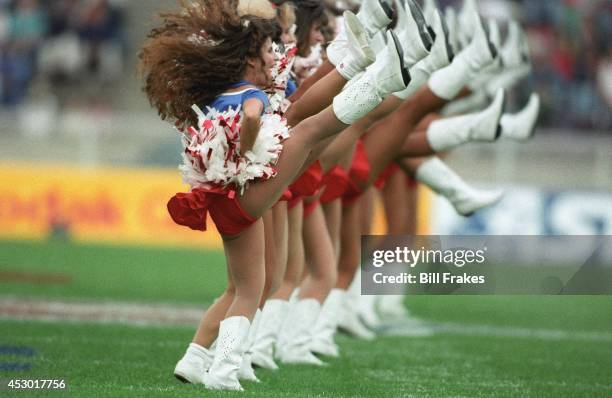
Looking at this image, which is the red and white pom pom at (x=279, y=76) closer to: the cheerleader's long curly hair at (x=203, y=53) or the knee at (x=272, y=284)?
the cheerleader's long curly hair at (x=203, y=53)

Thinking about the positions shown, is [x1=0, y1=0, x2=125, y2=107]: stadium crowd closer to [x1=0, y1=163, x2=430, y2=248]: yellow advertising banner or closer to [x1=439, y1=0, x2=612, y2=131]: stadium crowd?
[x1=0, y1=163, x2=430, y2=248]: yellow advertising banner

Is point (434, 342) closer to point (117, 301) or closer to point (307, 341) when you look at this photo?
point (307, 341)

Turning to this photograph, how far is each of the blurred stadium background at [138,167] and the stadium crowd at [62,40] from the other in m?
0.02

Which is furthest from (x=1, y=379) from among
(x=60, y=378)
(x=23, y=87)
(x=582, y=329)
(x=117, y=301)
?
(x=23, y=87)

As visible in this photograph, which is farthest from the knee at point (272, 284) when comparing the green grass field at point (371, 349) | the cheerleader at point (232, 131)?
the cheerleader at point (232, 131)

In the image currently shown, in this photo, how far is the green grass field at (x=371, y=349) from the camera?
18.7ft

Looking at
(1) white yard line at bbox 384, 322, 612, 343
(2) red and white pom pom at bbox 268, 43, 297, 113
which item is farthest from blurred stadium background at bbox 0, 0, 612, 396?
(2) red and white pom pom at bbox 268, 43, 297, 113

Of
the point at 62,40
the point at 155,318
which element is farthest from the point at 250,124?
the point at 62,40

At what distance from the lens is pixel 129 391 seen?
509 centimetres

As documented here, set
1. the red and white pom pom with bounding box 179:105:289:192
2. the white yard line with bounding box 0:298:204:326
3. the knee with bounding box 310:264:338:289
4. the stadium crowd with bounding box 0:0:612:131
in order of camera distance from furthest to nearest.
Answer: the stadium crowd with bounding box 0:0:612:131, the white yard line with bounding box 0:298:204:326, the knee with bounding box 310:264:338:289, the red and white pom pom with bounding box 179:105:289:192

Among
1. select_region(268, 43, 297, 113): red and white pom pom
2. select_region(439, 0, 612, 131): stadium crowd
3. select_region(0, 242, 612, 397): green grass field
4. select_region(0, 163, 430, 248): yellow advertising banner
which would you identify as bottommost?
select_region(0, 242, 612, 397): green grass field

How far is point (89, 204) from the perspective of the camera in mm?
16734

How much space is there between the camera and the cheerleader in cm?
530

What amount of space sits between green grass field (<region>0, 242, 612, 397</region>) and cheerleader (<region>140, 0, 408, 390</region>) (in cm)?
33
